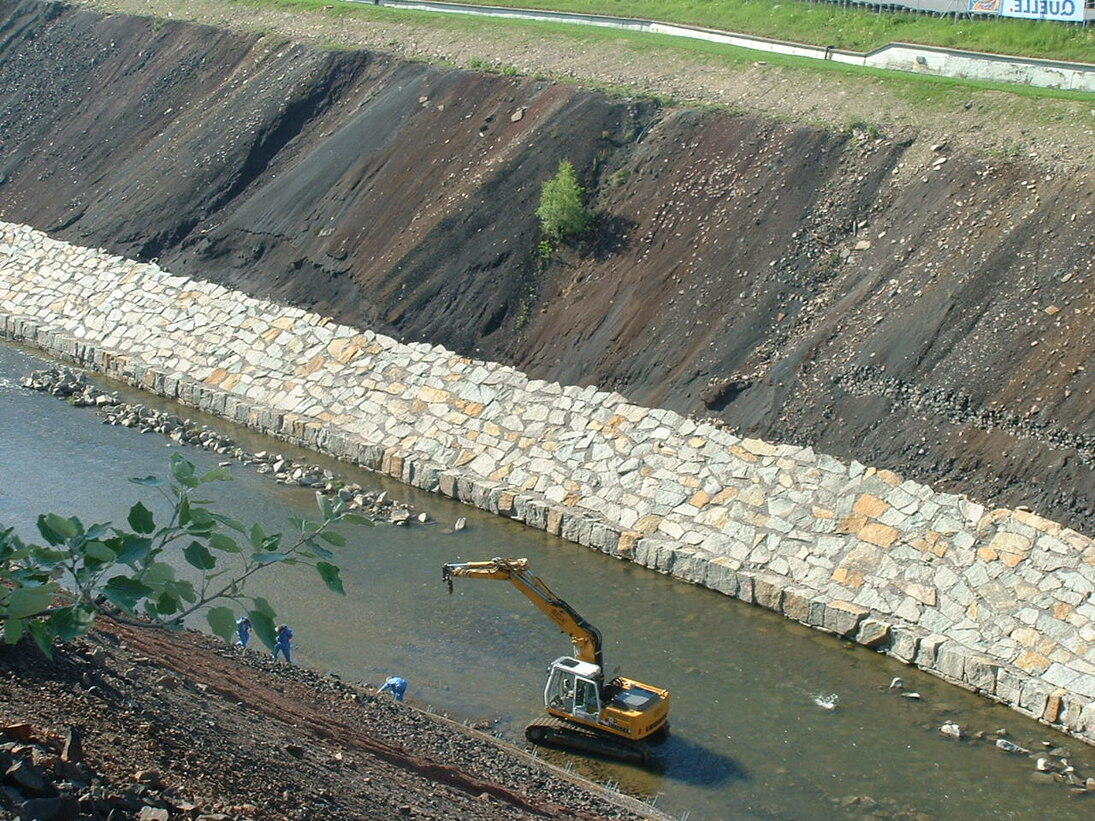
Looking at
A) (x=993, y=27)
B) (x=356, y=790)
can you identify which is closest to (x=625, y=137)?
(x=993, y=27)

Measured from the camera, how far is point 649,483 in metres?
23.5

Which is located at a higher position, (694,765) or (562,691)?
(562,691)

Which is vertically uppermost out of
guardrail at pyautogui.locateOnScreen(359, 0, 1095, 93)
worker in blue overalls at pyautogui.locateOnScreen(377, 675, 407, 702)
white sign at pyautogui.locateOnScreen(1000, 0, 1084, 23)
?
white sign at pyautogui.locateOnScreen(1000, 0, 1084, 23)

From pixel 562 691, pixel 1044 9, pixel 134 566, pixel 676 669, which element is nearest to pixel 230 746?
pixel 134 566

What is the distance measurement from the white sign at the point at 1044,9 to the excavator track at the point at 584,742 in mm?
25678

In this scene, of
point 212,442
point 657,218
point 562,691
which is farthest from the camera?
point 657,218

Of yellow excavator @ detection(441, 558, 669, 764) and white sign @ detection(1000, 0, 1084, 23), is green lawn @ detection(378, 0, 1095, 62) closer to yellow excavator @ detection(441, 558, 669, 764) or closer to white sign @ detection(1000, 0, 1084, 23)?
white sign @ detection(1000, 0, 1084, 23)

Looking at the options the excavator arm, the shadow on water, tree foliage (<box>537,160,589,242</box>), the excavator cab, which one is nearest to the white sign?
tree foliage (<box>537,160,589,242</box>)

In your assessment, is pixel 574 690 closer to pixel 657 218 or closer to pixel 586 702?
pixel 586 702

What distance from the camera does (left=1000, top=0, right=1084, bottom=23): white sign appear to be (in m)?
34.3

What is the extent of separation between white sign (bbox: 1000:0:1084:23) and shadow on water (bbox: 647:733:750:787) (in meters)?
25.1

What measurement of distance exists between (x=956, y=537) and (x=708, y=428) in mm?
5154

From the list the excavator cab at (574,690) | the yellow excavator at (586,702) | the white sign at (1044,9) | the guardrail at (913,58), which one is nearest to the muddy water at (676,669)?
the yellow excavator at (586,702)

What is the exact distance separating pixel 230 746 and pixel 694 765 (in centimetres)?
775
